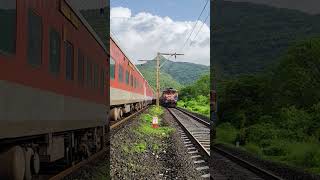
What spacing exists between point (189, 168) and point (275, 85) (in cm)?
1684

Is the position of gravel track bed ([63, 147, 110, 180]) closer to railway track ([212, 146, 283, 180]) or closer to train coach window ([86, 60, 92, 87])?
train coach window ([86, 60, 92, 87])

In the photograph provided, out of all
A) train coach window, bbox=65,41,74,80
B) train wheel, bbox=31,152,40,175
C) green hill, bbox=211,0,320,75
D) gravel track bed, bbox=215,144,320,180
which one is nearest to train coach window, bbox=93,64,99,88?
train coach window, bbox=65,41,74,80

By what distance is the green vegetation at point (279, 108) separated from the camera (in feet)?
65.2

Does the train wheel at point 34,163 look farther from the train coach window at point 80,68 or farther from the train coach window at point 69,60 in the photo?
the train coach window at point 80,68

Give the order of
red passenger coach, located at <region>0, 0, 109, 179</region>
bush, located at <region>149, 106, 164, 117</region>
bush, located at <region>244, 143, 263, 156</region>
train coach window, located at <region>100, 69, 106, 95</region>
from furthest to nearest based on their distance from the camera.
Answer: bush, located at <region>149, 106, 164, 117</region> < bush, located at <region>244, 143, 263, 156</region> < train coach window, located at <region>100, 69, 106, 95</region> < red passenger coach, located at <region>0, 0, 109, 179</region>

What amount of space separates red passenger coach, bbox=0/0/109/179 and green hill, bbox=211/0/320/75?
162 feet

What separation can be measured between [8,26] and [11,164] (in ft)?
6.25

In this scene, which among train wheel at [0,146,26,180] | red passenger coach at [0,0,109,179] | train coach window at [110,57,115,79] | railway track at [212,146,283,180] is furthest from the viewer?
train coach window at [110,57,115,79]

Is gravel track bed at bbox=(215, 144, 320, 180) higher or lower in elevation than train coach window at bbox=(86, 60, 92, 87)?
lower

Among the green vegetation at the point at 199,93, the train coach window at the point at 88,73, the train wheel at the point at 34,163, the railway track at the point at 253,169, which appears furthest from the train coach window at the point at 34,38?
the green vegetation at the point at 199,93

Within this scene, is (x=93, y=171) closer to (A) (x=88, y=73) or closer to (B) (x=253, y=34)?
(A) (x=88, y=73)

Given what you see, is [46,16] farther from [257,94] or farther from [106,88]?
[257,94]

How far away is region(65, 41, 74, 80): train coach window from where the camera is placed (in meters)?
10.1

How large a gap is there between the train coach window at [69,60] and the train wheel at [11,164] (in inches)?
127
